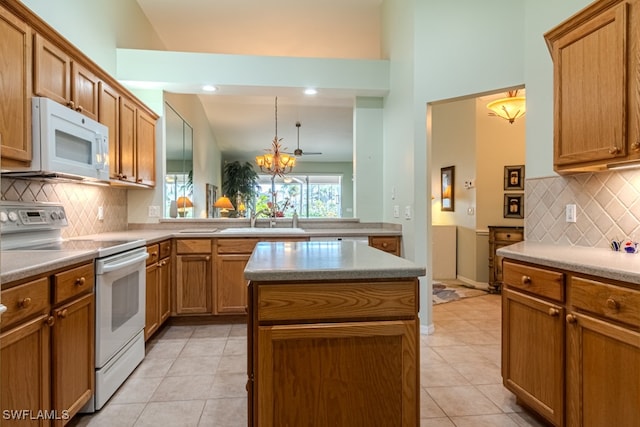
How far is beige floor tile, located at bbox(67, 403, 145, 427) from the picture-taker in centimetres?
180

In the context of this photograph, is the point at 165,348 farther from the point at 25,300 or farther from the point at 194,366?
the point at 25,300

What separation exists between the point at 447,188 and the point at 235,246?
3646 millimetres

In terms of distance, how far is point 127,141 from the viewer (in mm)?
2979

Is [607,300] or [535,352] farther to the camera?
[535,352]

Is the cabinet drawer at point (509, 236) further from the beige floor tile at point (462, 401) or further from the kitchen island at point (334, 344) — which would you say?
the kitchen island at point (334, 344)

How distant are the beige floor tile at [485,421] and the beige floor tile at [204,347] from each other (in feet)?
5.74

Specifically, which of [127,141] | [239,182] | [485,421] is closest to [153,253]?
[127,141]

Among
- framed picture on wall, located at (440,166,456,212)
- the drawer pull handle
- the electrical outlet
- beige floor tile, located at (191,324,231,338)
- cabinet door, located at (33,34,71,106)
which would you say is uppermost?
cabinet door, located at (33,34,71,106)

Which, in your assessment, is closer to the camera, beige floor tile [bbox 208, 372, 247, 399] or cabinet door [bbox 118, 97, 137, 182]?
beige floor tile [bbox 208, 372, 247, 399]

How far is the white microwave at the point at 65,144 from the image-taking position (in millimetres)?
1851

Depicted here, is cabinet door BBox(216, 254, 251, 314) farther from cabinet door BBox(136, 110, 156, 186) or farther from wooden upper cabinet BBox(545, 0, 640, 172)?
wooden upper cabinet BBox(545, 0, 640, 172)

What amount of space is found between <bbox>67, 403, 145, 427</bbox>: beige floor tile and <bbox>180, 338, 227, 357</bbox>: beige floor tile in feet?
2.37

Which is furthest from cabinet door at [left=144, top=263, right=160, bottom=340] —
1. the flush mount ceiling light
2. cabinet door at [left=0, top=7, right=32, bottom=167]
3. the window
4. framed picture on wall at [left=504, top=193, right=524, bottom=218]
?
the window

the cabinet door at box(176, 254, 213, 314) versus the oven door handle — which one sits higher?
the oven door handle
